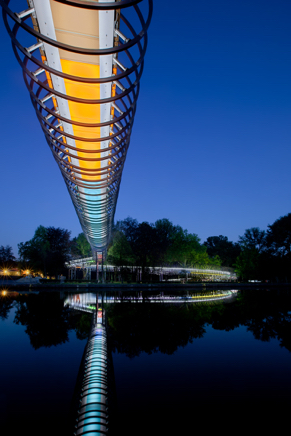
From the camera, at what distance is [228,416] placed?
110 inches

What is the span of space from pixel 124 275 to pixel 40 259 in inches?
592

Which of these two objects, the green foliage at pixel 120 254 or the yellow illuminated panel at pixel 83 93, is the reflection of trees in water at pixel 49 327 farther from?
the green foliage at pixel 120 254

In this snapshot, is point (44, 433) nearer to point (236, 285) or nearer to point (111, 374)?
point (111, 374)

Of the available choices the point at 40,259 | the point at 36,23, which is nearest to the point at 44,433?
the point at 36,23

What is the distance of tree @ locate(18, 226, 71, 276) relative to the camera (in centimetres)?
4372

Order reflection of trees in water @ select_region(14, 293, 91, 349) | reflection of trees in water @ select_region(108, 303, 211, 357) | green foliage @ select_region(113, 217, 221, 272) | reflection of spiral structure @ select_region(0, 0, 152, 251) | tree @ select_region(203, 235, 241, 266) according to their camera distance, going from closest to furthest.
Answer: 1. reflection of spiral structure @ select_region(0, 0, 152, 251)
2. reflection of trees in water @ select_region(108, 303, 211, 357)
3. reflection of trees in water @ select_region(14, 293, 91, 349)
4. green foliage @ select_region(113, 217, 221, 272)
5. tree @ select_region(203, 235, 241, 266)

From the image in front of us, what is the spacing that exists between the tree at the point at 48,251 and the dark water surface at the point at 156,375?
3807cm

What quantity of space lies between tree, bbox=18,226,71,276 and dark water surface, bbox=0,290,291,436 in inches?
1499

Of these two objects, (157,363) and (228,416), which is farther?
(157,363)

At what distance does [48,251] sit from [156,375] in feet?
149

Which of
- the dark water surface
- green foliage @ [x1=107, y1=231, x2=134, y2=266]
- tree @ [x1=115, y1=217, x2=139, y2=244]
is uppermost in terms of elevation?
tree @ [x1=115, y1=217, x2=139, y2=244]

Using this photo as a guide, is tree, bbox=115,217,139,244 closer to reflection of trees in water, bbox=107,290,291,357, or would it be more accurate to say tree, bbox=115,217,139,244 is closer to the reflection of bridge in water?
the reflection of bridge in water

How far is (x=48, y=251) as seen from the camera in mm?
46156

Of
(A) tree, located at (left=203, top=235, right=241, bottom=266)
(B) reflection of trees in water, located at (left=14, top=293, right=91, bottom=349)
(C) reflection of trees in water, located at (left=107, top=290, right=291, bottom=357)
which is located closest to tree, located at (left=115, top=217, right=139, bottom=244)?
(B) reflection of trees in water, located at (left=14, top=293, right=91, bottom=349)
